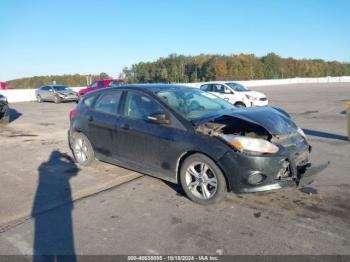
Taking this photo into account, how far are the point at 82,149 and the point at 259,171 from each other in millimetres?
3905

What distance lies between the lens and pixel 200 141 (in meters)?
4.67

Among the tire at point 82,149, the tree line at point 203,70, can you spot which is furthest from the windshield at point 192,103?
the tree line at point 203,70

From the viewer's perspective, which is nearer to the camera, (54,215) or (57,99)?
(54,215)

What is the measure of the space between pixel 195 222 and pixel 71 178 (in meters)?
2.84

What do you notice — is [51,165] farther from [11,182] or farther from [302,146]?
[302,146]

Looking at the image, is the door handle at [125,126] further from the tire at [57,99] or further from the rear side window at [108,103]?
Result: the tire at [57,99]

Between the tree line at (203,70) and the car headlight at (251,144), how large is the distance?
3666 inches

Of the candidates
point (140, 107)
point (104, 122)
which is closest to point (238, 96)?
point (104, 122)

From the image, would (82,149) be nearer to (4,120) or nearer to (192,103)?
(192,103)

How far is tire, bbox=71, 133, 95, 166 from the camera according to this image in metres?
6.75

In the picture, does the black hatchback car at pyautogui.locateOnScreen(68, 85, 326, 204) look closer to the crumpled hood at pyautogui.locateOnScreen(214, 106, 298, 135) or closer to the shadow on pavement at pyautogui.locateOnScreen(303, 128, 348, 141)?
the crumpled hood at pyautogui.locateOnScreen(214, 106, 298, 135)

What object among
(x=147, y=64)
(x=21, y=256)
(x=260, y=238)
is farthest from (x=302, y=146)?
(x=147, y=64)

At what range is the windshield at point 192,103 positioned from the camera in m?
5.23

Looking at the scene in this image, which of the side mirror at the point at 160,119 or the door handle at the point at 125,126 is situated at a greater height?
the side mirror at the point at 160,119
